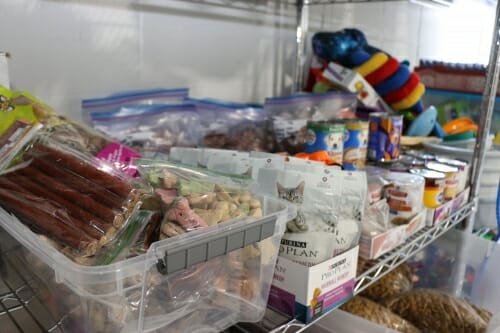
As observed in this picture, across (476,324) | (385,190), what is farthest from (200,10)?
(476,324)

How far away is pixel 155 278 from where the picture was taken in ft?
1.41

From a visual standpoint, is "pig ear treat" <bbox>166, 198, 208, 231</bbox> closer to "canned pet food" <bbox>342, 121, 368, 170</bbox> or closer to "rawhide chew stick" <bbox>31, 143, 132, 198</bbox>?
"rawhide chew stick" <bbox>31, 143, 132, 198</bbox>

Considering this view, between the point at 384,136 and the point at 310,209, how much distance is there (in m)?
0.45

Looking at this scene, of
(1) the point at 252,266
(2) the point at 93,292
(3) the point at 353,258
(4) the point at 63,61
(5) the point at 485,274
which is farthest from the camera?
(5) the point at 485,274

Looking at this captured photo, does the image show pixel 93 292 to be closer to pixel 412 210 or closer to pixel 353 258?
pixel 353 258

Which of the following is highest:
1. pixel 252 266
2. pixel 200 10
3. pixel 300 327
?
pixel 200 10

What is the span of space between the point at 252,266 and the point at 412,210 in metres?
0.42

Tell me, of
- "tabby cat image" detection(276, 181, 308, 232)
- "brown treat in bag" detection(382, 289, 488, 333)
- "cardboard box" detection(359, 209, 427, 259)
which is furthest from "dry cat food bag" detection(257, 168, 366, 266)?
"brown treat in bag" detection(382, 289, 488, 333)

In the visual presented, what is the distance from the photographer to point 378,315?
80cm

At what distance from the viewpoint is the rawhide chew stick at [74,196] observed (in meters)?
0.46

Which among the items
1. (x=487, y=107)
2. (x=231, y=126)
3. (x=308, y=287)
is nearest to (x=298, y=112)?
(x=231, y=126)

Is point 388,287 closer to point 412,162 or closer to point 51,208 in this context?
point 412,162

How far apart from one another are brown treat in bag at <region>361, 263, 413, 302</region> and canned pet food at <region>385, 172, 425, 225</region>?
0.18 m

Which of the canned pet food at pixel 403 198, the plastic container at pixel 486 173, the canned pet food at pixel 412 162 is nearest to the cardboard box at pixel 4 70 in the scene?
the canned pet food at pixel 403 198
